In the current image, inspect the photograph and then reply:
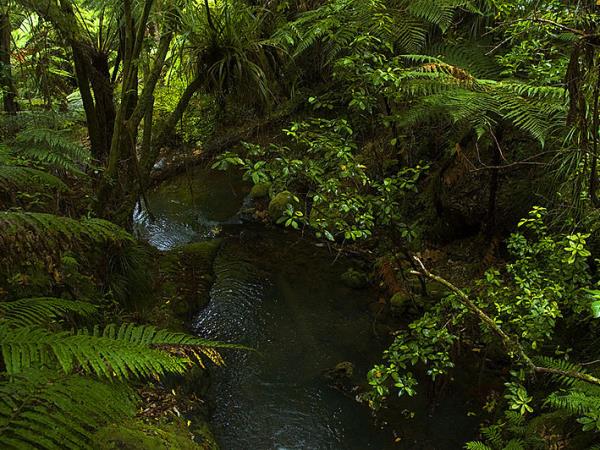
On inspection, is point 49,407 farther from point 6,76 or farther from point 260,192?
point 260,192

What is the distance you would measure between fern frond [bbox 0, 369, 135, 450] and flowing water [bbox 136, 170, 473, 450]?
2.33 metres

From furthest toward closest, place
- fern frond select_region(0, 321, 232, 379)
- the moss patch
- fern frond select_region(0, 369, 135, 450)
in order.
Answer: the moss patch → fern frond select_region(0, 321, 232, 379) → fern frond select_region(0, 369, 135, 450)

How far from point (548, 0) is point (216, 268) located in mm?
4162

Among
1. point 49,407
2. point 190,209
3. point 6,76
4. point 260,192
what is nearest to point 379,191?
point 49,407

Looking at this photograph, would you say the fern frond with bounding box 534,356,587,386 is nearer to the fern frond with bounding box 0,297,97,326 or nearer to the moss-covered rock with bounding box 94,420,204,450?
the moss-covered rock with bounding box 94,420,204,450

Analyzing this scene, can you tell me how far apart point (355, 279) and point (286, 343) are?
3.84 feet

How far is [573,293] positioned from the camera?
2379 millimetres

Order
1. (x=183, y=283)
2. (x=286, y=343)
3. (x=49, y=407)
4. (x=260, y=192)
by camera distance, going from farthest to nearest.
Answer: (x=260, y=192) < (x=183, y=283) < (x=286, y=343) < (x=49, y=407)

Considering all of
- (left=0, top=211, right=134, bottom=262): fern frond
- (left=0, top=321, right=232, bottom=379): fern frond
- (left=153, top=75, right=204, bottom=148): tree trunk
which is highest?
(left=153, top=75, right=204, bottom=148): tree trunk

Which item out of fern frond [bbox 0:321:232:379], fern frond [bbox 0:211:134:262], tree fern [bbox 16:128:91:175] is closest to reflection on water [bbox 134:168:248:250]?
tree fern [bbox 16:128:91:175]

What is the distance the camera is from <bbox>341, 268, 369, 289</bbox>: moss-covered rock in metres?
4.89

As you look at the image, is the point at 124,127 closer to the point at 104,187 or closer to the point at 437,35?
the point at 104,187

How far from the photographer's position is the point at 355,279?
490cm

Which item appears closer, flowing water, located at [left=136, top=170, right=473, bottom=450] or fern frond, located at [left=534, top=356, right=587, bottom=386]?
fern frond, located at [left=534, top=356, right=587, bottom=386]
